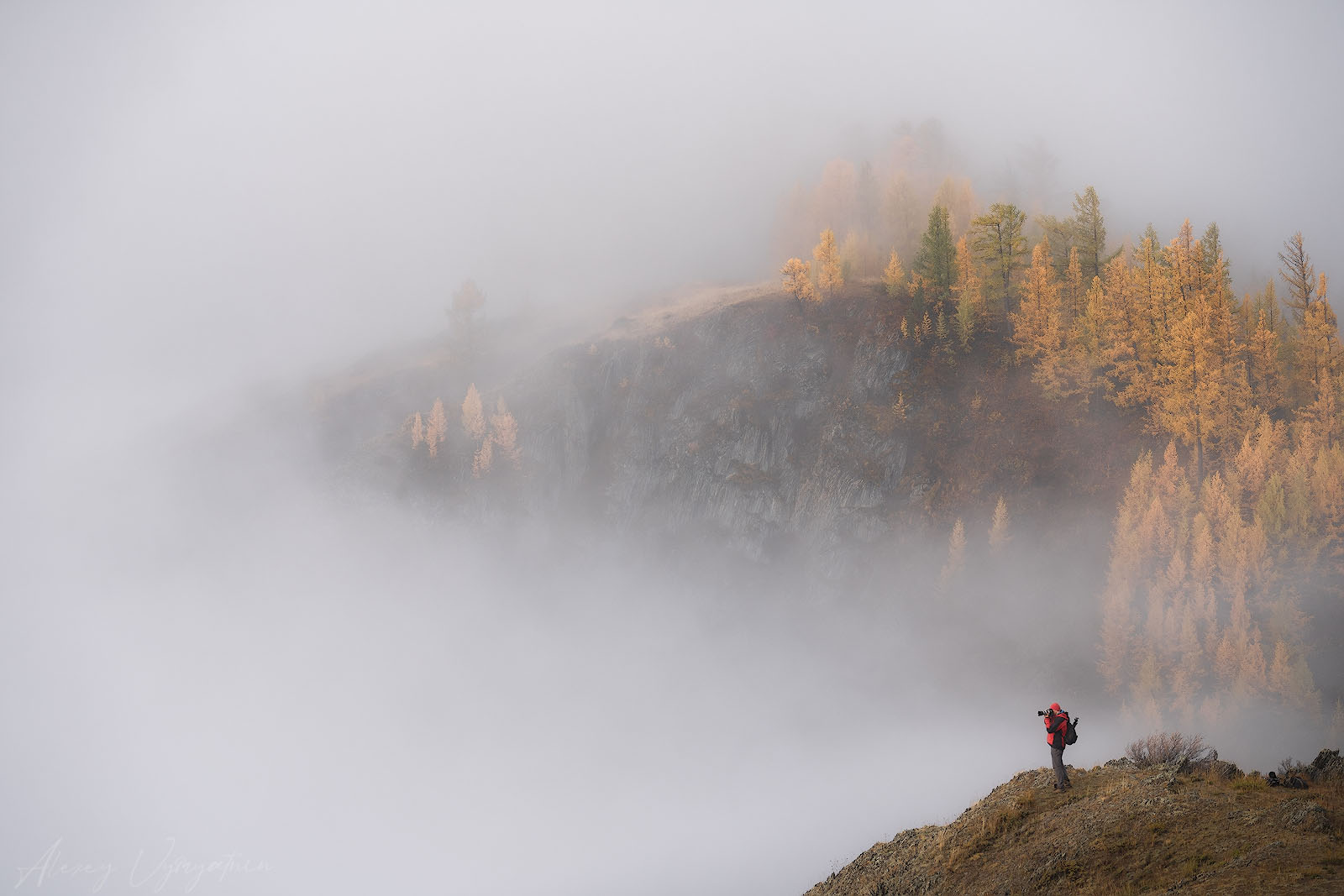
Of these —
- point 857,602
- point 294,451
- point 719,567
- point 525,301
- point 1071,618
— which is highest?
point 525,301

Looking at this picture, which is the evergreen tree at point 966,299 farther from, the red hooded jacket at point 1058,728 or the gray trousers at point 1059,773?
the red hooded jacket at point 1058,728

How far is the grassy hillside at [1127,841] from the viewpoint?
1507cm

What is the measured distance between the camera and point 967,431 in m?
87.8

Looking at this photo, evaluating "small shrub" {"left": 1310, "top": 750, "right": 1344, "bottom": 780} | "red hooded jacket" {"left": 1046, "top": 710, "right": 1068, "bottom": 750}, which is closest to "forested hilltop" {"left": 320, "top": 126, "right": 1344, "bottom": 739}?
"small shrub" {"left": 1310, "top": 750, "right": 1344, "bottom": 780}

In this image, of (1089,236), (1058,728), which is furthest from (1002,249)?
(1058,728)

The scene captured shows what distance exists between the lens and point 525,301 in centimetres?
14162

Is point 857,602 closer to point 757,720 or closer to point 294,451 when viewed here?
point 757,720

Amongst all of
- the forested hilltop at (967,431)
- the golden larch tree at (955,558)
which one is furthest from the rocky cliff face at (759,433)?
the golden larch tree at (955,558)

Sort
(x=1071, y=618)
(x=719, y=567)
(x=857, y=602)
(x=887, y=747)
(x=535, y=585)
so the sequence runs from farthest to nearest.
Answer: (x=535, y=585), (x=719, y=567), (x=857, y=602), (x=887, y=747), (x=1071, y=618)

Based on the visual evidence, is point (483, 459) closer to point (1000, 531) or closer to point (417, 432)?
point (417, 432)

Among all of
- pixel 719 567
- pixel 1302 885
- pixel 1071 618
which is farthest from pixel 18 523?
pixel 1302 885

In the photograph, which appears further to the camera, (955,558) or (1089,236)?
(1089,236)

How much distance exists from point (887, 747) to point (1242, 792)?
219 feet

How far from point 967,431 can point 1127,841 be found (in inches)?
2948
